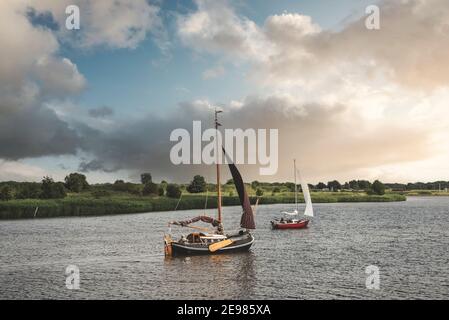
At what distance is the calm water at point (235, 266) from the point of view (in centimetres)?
3697

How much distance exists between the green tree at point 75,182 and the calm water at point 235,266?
309ft

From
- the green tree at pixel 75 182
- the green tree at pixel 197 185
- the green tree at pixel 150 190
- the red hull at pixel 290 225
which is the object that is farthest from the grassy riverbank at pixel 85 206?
the red hull at pixel 290 225

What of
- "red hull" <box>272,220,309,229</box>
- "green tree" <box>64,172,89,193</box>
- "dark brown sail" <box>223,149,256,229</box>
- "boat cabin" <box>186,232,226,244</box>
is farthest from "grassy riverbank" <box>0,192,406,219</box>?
"dark brown sail" <box>223,149,256,229</box>

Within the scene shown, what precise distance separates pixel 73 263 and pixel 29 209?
67629 millimetres

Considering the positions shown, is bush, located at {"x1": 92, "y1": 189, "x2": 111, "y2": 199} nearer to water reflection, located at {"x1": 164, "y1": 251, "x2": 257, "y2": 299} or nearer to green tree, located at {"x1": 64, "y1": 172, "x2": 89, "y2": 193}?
green tree, located at {"x1": 64, "y1": 172, "x2": 89, "y2": 193}

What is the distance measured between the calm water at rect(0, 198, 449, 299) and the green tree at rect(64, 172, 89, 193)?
94.3 metres

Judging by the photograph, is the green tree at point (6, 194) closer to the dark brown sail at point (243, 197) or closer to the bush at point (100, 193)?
the bush at point (100, 193)

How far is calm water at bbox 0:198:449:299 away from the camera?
121 ft

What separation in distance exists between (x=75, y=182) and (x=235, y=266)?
5407 inches

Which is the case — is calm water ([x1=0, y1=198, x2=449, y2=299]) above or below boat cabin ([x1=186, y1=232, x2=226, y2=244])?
below
